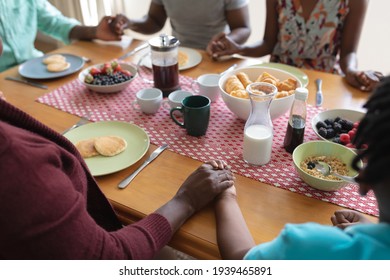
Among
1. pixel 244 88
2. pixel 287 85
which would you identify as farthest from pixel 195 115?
pixel 287 85

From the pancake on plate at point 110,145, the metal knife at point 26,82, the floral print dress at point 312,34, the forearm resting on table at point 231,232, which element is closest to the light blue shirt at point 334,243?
the forearm resting on table at point 231,232

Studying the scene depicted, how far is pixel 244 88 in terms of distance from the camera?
1130 millimetres

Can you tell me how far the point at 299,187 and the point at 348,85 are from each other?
0.64 metres

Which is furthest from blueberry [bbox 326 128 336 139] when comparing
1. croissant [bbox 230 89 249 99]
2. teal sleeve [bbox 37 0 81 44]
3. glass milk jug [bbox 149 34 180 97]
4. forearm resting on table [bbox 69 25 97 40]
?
teal sleeve [bbox 37 0 81 44]

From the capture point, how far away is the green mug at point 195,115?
1024 mm

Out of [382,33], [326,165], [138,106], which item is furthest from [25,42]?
[382,33]

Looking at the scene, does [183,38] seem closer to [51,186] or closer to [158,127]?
[158,127]

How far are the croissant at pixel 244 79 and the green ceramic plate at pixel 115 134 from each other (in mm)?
369

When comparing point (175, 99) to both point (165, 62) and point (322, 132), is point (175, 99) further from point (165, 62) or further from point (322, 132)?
point (322, 132)

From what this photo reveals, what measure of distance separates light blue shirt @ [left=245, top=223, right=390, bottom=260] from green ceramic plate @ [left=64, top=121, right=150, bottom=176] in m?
0.52

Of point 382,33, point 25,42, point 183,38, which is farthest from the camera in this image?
point 382,33

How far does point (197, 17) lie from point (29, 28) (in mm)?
906

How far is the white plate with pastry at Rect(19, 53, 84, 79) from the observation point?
142cm

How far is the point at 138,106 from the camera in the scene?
124cm
